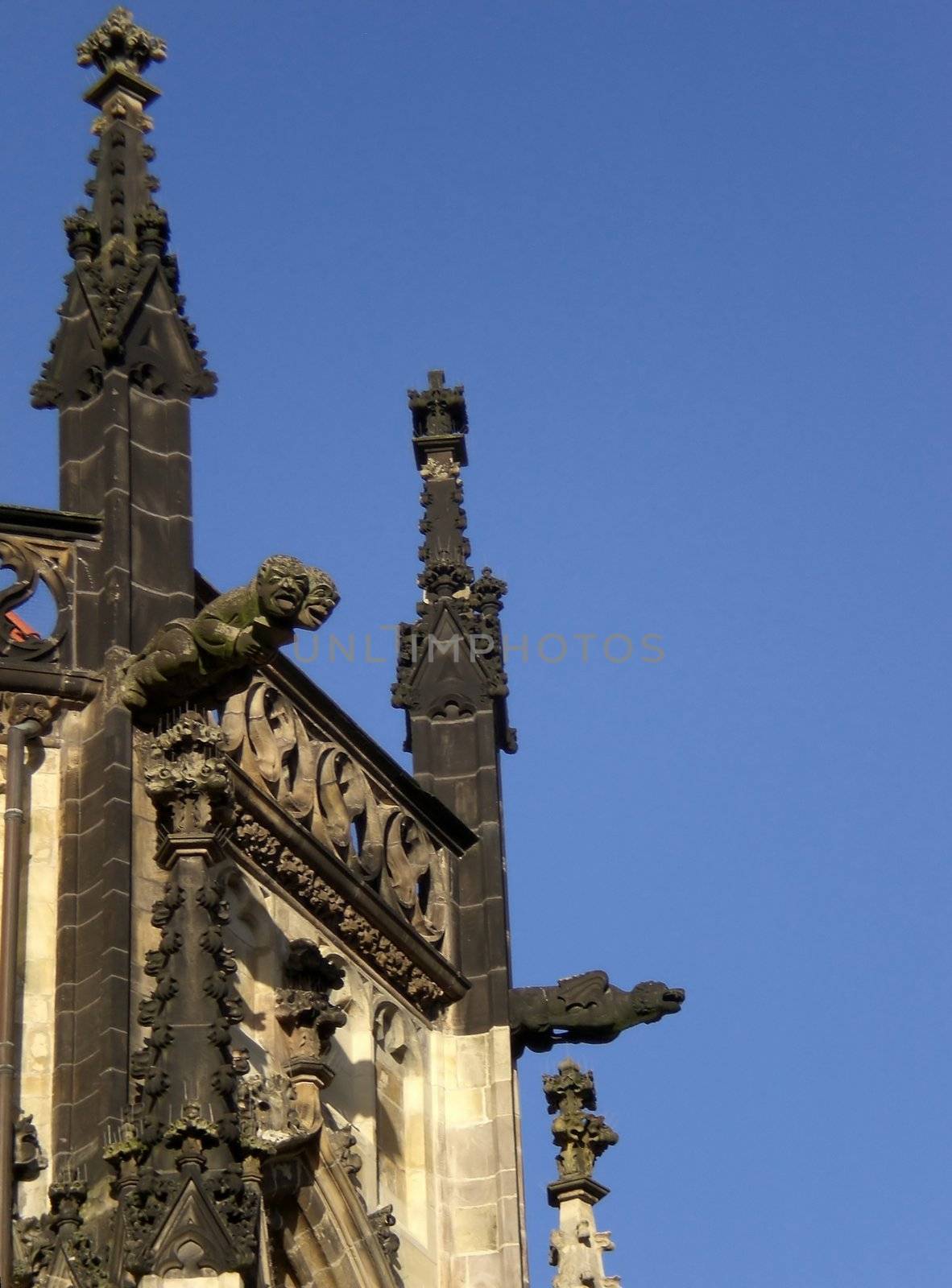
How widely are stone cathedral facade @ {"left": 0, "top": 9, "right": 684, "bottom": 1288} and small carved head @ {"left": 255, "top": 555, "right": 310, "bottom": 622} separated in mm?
23

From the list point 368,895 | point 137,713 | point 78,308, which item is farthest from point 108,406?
point 368,895

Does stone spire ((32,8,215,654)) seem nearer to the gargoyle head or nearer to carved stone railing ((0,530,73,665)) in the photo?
carved stone railing ((0,530,73,665))

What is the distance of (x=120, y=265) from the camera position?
65.8 feet

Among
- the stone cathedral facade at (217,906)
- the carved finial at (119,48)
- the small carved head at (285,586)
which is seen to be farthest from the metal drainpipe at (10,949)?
the carved finial at (119,48)

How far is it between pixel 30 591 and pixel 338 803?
3227mm

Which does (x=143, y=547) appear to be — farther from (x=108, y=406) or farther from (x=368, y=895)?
(x=368, y=895)

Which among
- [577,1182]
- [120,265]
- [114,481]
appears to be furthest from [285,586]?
[577,1182]

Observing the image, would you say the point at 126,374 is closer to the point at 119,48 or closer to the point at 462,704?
the point at 119,48

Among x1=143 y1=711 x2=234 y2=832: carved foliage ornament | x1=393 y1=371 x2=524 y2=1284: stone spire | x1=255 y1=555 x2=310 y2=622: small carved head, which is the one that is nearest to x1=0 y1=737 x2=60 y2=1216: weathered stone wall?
x1=143 y1=711 x2=234 y2=832: carved foliage ornament

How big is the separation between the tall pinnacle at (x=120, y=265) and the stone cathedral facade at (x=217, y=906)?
2 cm

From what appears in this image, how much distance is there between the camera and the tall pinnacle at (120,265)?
19.8m

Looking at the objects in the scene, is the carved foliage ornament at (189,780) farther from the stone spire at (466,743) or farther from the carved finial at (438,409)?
the carved finial at (438,409)

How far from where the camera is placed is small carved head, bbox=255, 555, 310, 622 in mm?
17406

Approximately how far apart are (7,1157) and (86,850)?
185cm
